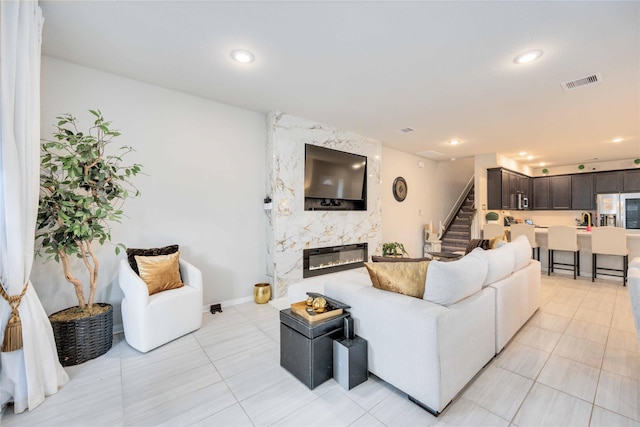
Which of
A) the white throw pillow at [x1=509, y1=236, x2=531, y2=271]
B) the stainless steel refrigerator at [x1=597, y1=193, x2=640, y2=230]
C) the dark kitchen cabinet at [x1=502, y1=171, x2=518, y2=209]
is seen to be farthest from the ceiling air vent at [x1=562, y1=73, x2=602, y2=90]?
the stainless steel refrigerator at [x1=597, y1=193, x2=640, y2=230]

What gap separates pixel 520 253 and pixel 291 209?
285 cm

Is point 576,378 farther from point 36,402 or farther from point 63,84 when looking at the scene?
point 63,84

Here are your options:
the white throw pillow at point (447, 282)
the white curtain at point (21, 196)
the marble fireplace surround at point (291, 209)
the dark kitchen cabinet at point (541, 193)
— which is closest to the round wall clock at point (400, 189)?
the marble fireplace surround at point (291, 209)

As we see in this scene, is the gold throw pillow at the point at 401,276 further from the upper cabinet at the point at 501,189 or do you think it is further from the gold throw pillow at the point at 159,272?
the upper cabinet at the point at 501,189

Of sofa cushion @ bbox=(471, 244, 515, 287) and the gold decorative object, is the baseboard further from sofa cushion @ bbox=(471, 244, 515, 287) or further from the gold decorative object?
sofa cushion @ bbox=(471, 244, 515, 287)

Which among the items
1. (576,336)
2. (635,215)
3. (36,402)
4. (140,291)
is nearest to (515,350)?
(576,336)

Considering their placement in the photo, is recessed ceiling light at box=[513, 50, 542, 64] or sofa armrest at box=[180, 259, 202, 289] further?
sofa armrest at box=[180, 259, 202, 289]

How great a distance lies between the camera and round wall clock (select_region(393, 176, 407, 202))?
6183 mm

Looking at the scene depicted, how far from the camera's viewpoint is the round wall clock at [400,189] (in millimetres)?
6183

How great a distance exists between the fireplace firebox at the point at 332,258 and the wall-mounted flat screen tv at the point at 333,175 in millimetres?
842

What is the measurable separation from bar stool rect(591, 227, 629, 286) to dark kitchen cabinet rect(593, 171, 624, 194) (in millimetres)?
3041

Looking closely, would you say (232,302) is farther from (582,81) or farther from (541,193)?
(541,193)

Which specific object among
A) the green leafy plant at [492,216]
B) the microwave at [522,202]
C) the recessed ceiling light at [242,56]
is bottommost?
the green leafy plant at [492,216]

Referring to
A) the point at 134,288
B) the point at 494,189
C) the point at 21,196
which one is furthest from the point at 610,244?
the point at 21,196
